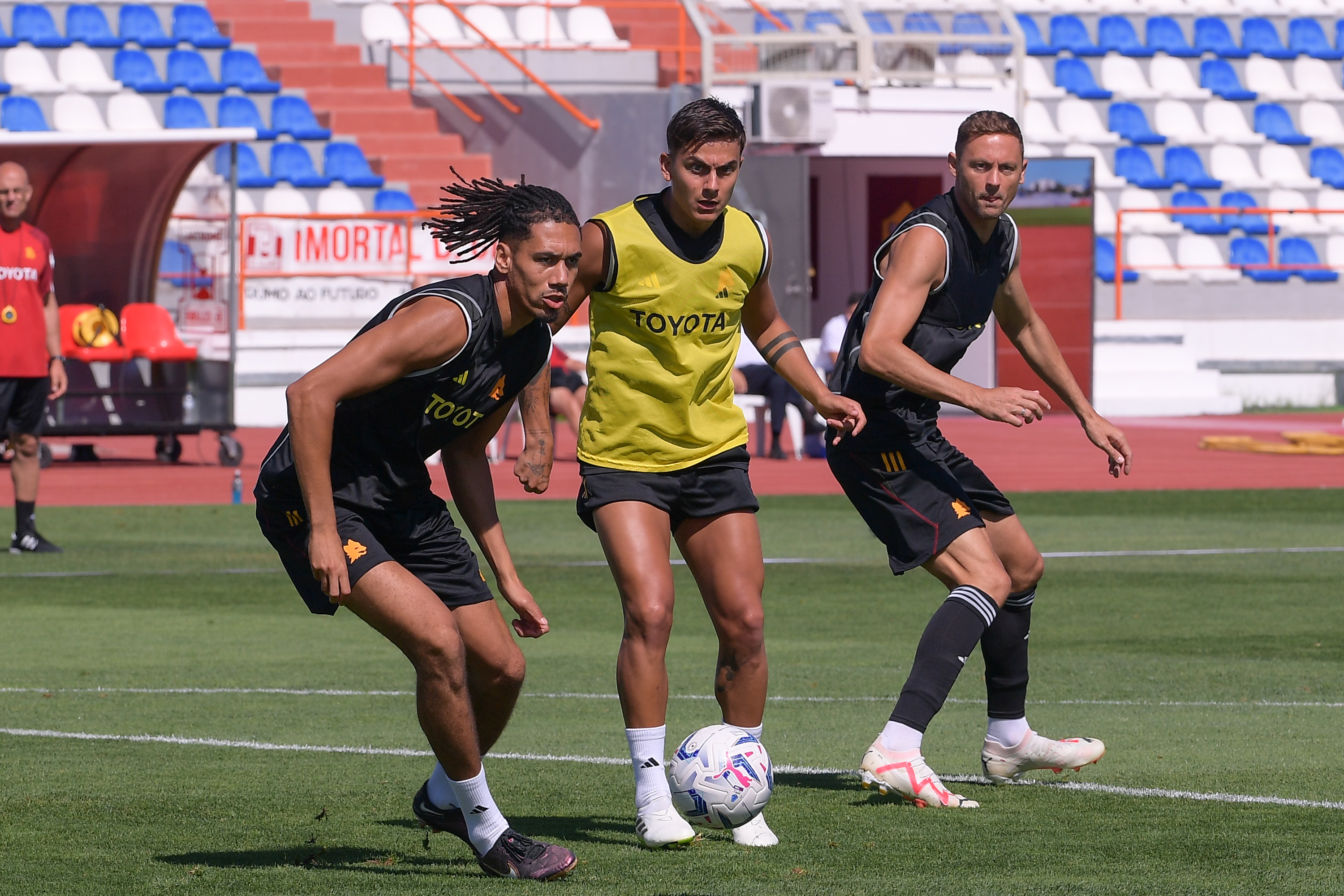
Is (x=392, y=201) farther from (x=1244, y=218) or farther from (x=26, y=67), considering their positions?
(x=1244, y=218)

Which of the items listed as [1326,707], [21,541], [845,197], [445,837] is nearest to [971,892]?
[445,837]

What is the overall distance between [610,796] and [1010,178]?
2.32 metres

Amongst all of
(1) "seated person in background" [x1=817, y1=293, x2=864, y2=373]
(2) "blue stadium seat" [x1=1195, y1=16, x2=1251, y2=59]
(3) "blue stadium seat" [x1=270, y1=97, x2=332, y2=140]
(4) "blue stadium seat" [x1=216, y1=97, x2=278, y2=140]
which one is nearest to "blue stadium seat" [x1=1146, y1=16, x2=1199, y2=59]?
(2) "blue stadium seat" [x1=1195, y1=16, x2=1251, y2=59]

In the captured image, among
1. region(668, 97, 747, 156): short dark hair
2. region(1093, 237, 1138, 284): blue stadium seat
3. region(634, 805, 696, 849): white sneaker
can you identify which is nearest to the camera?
region(634, 805, 696, 849): white sneaker

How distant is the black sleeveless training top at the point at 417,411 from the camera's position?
5.39 m

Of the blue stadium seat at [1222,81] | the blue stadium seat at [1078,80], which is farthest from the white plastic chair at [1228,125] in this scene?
the blue stadium seat at [1078,80]

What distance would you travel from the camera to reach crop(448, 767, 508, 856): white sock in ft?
17.5

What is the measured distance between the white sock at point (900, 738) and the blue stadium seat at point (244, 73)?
26.3 m

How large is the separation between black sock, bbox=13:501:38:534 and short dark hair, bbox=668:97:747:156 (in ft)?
28.9

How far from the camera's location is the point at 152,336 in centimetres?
2105

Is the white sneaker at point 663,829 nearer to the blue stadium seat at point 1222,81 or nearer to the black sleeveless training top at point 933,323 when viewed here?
the black sleeveless training top at point 933,323

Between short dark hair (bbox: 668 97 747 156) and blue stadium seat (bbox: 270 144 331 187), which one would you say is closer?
short dark hair (bbox: 668 97 747 156)

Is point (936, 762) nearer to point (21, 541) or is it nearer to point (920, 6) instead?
point (21, 541)

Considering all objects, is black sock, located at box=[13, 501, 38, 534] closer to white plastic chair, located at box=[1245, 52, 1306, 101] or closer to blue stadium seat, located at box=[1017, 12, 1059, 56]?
blue stadium seat, located at box=[1017, 12, 1059, 56]
